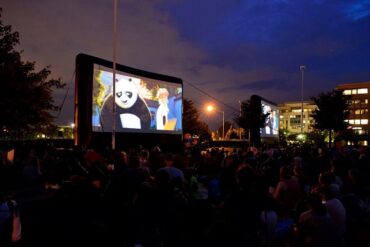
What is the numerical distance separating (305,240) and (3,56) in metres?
17.5

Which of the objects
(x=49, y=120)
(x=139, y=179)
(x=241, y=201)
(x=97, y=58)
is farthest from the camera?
(x=49, y=120)

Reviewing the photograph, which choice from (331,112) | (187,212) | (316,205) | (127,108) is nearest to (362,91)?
(331,112)

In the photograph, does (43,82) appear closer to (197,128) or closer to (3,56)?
(3,56)

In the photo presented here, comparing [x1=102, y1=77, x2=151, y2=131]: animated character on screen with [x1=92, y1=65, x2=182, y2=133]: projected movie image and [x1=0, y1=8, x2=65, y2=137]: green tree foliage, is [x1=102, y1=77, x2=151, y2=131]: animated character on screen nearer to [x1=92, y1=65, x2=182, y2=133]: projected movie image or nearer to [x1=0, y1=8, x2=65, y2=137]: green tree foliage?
[x1=92, y1=65, x2=182, y2=133]: projected movie image

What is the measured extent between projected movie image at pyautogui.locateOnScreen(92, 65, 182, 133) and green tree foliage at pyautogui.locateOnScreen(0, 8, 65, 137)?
3587 millimetres

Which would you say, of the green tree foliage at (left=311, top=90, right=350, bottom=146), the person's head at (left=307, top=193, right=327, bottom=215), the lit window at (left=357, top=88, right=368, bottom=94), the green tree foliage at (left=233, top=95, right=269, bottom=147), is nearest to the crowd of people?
the person's head at (left=307, top=193, right=327, bottom=215)

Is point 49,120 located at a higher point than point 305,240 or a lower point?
higher

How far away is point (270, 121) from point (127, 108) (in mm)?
18767

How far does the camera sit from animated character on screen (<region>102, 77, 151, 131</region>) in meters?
18.9

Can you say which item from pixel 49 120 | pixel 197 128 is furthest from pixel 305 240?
pixel 197 128

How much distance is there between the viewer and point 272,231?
17.4ft

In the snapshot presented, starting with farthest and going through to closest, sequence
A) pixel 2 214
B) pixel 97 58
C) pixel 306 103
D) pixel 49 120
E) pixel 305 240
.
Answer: pixel 306 103
pixel 49 120
pixel 97 58
pixel 2 214
pixel 305 240

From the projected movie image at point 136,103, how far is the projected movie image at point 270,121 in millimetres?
9670

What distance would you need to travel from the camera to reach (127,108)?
20297mm
